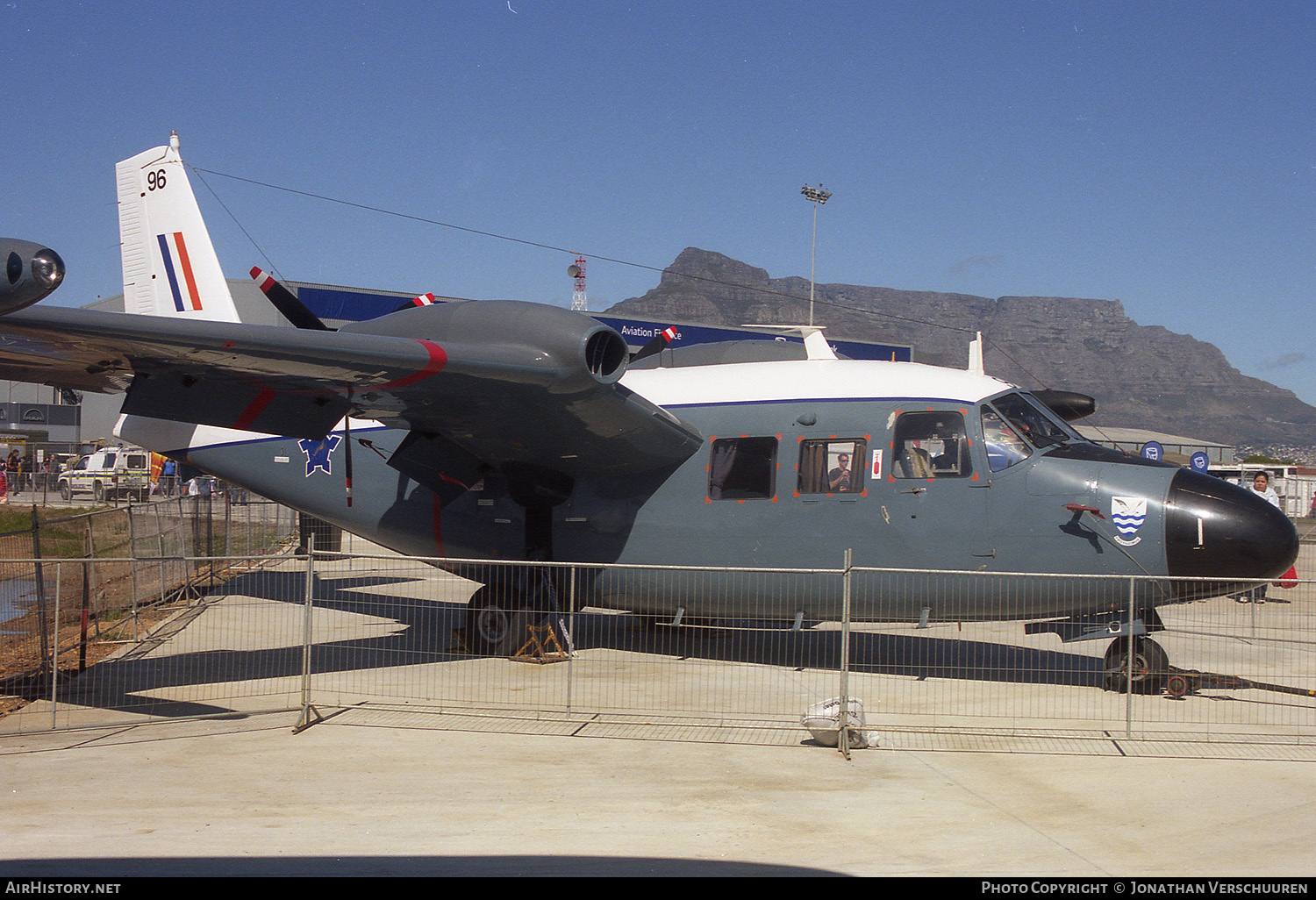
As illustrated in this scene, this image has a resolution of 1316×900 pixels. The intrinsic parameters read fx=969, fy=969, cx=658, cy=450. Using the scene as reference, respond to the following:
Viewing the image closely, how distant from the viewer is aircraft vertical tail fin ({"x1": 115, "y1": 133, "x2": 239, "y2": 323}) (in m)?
13.3

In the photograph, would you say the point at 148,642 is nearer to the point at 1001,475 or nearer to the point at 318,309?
the point at 1001,475

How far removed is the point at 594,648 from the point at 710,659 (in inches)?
66.1

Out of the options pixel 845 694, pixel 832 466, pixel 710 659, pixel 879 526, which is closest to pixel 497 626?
pixel 710 659

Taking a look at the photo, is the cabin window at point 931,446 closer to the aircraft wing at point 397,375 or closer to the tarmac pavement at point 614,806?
the aircraft wing at point 397,375

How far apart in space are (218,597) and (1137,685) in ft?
45.3

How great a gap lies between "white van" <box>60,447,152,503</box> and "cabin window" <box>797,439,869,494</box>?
35.2 m

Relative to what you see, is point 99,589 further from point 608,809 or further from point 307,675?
point 608,809

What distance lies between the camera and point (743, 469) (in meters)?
10.6

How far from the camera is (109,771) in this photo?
680cm

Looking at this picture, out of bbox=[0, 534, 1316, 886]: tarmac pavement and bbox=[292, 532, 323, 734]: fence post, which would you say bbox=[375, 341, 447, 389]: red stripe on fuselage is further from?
bbox=[0, 534, 1316, 886]: tarmac pavement

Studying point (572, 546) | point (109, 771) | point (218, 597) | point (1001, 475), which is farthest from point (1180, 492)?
point (218, 597)

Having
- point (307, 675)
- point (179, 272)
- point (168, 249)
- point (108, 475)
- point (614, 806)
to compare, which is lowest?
point (614, 806)

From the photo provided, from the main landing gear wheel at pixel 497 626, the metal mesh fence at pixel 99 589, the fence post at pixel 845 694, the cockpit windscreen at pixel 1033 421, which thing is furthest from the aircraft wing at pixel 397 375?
the cockpit windscreen at pixel 1033 421

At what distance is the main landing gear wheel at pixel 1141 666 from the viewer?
30.4 feet
